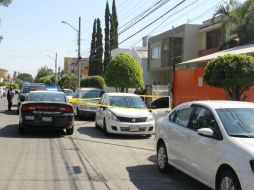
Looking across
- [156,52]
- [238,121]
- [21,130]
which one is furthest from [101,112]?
[156,52]

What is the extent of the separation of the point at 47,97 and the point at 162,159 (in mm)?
7370

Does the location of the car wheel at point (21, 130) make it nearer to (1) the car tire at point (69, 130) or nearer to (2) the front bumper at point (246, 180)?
(1) the car tire at point (69, 130)

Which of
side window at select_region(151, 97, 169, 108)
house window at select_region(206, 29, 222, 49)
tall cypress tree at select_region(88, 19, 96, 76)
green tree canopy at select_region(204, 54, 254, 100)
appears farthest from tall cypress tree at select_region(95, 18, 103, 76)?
green tree canopy at select_region(204, 54, 254, 100)

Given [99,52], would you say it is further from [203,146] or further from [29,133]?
[203,146]

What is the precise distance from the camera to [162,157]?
32.1 ft

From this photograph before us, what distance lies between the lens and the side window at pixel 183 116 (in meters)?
8.84

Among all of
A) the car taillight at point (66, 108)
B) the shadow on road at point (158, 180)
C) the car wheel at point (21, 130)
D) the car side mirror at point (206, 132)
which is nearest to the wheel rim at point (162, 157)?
the shadow on road at point (158, 180)

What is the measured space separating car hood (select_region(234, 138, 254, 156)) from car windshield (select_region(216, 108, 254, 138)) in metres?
0.22

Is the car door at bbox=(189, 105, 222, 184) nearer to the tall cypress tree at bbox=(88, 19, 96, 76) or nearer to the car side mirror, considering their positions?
the car side mirror

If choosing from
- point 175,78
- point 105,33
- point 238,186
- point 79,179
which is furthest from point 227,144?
point 105,33

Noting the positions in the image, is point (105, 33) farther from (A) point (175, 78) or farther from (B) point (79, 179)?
(B) point (79, 179)

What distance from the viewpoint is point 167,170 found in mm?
9570

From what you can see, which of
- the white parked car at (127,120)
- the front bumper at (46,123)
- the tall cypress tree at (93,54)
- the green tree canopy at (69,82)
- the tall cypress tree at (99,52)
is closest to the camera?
the front bumper at (46,123)

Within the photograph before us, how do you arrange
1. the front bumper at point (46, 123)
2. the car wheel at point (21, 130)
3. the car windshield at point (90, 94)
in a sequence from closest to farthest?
the front bumper at point (46, 123) < the car wheel at point (21, 130) < the car windshield at point (90, 94)
